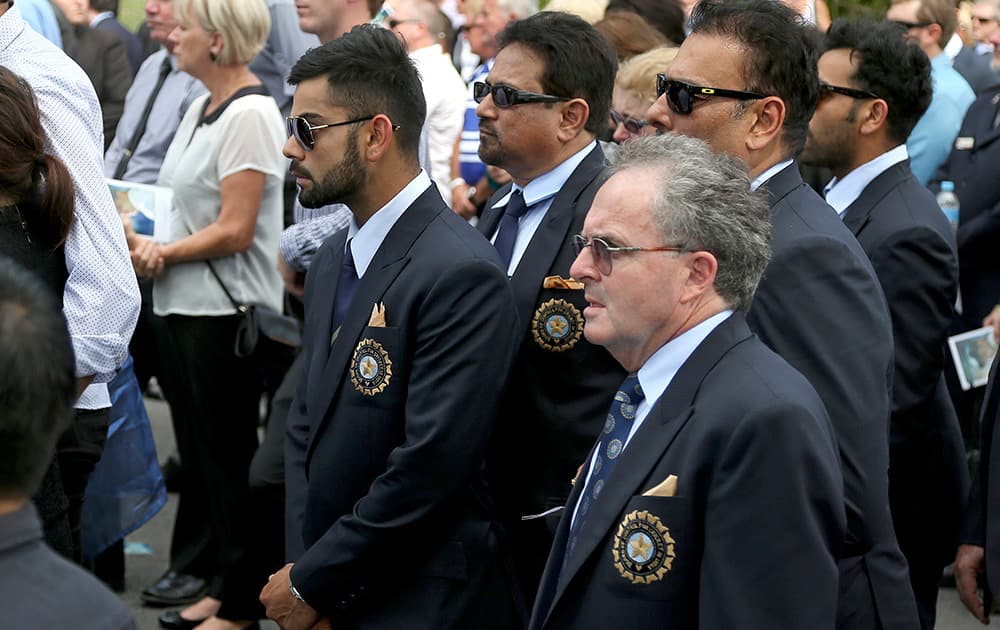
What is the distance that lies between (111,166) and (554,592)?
167 inches

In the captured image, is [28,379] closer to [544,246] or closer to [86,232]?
[86,232]

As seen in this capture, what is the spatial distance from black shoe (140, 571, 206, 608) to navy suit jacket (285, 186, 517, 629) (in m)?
2.47

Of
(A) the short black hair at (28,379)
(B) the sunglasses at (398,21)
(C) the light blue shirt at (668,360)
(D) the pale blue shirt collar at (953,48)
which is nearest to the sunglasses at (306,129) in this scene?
(C) the light blue shirt at (668,360)

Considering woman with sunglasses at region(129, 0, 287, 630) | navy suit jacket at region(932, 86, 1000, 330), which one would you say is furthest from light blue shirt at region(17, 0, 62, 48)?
navy suit jacket at region(932, 86, 1000, 330)

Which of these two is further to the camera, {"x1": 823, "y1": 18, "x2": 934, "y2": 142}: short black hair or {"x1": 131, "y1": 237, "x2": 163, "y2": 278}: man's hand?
{"x1": 131, "y1": 237, "x2": 163, "y2": 278}: man's hand

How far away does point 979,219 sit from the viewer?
6891 millimetres

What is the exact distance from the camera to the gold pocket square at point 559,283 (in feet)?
12.4

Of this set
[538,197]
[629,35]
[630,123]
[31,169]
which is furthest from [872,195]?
[31,169]

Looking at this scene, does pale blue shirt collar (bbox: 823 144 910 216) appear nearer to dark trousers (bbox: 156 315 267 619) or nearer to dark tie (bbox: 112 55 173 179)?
dark trousers (bbox: 156 315 267 619)

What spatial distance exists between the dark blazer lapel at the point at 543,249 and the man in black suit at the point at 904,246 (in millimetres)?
928

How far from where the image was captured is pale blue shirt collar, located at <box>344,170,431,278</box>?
3760 millimetres

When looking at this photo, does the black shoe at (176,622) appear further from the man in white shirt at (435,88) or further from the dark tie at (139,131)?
the man in white shirt at (435,88)

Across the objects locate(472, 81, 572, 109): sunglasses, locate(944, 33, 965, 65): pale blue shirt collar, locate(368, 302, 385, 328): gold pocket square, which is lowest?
locate(944, 33, 965, 65): pale blue shirt collar

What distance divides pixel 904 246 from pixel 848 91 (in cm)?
58
